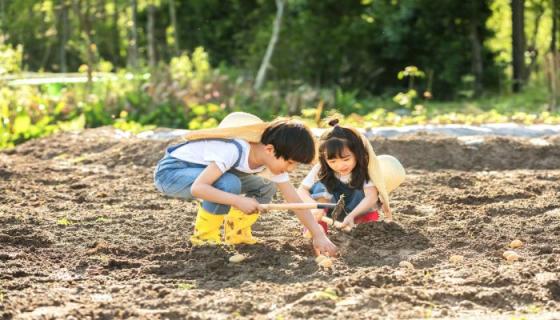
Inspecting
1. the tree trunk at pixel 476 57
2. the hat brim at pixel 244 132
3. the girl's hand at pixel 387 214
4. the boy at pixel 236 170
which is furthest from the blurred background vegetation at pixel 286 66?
the hat brim at pixel 244 132

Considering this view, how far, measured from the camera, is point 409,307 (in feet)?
11.9

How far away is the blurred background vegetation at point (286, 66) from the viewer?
1110cm

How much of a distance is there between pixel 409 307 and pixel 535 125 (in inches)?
250

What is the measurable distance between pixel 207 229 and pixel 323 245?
679 mm

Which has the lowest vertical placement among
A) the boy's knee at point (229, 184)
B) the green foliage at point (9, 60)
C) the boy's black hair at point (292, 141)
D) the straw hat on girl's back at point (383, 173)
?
the straw hat on girl's back at point (383, 173)

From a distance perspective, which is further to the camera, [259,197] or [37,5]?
[37,5]

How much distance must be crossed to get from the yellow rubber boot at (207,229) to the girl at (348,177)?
0.58 m

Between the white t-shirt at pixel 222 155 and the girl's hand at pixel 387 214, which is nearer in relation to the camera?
the white t-shirt at pixel 222 155

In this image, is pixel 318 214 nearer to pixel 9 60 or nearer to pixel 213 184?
pixel 213 184

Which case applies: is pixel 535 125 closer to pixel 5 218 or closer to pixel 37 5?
pixel 5 218

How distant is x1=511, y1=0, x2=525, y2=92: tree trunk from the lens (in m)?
16.3

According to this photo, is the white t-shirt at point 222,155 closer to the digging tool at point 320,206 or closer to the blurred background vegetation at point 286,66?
the digging tool at point 320,206

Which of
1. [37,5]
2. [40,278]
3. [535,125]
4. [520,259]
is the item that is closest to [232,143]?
[40,278]

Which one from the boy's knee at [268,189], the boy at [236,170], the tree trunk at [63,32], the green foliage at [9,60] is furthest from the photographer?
the tree trunk at [63,32]
